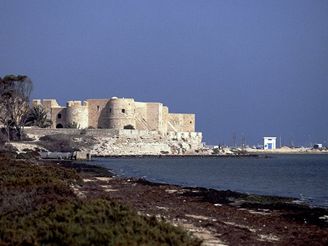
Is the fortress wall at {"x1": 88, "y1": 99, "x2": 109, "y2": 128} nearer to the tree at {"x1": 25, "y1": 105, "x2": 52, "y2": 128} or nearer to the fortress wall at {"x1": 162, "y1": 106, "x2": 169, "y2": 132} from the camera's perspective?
the tree at {"x1": 25, "y1": 105, "x2": 52, "y2": 128}

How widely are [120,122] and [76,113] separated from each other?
4.75 m

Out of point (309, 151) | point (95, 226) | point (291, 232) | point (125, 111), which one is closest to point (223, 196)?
point (291, 232)

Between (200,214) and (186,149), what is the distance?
196ft

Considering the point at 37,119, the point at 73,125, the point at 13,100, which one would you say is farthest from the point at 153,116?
the point at 13,100

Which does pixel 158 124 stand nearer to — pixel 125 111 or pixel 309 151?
pixel 125 111

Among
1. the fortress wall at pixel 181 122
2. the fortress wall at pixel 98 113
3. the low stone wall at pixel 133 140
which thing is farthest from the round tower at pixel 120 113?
the fortress wall at pixel 181 122

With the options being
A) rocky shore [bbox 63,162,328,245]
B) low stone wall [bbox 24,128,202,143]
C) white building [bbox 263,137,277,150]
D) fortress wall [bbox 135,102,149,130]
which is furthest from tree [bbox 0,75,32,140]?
white building [bbox 263,137,277,150]

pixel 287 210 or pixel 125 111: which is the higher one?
pixel 125 111

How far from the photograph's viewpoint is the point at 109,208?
7.09 meters

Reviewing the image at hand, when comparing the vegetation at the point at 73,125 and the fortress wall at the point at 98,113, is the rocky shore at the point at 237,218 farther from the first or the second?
the fortress wall at the point at 98,113

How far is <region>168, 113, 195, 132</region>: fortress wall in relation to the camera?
231 feet

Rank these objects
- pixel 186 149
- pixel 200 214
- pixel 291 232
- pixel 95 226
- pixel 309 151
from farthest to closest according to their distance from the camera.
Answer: pixel 309 151
pixel 186 149
pixel 200 214
pixel 291 232
pixel 95 226

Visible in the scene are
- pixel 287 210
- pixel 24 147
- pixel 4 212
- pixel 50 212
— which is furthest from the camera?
pixel 24 147

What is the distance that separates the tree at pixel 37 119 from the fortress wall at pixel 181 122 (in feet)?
47.4
